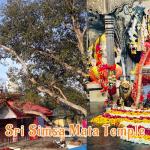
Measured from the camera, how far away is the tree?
1422 cm

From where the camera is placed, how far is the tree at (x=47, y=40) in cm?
1422

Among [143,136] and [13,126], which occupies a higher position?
[143,136]

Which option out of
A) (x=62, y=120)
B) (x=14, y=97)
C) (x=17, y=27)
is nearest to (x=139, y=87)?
(x=17, y=27)

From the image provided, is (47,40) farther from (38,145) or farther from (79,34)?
(38,145)

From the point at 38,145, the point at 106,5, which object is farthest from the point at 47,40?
the point at 38,145

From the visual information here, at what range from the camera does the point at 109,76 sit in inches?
479

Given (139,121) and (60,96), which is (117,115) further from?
(60,96)

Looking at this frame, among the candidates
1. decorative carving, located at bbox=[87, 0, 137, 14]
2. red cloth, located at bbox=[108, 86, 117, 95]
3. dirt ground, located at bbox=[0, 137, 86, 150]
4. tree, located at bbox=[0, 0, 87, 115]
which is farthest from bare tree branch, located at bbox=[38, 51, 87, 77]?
dirt ground, located at bbox=[0, 137, 86, 150]

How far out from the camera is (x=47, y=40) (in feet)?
48.4

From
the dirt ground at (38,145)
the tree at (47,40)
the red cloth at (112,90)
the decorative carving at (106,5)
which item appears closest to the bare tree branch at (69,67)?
the tree at (47,40)

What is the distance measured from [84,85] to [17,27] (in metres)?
3.39

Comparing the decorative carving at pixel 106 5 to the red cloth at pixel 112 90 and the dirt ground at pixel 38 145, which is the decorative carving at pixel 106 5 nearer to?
the red cloth at pixel 112 90

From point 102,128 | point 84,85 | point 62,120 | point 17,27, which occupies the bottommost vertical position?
point 62,120

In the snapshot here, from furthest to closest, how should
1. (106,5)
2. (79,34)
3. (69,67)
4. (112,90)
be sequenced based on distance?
(79,34), (69,67), (112,90), (106,5)
